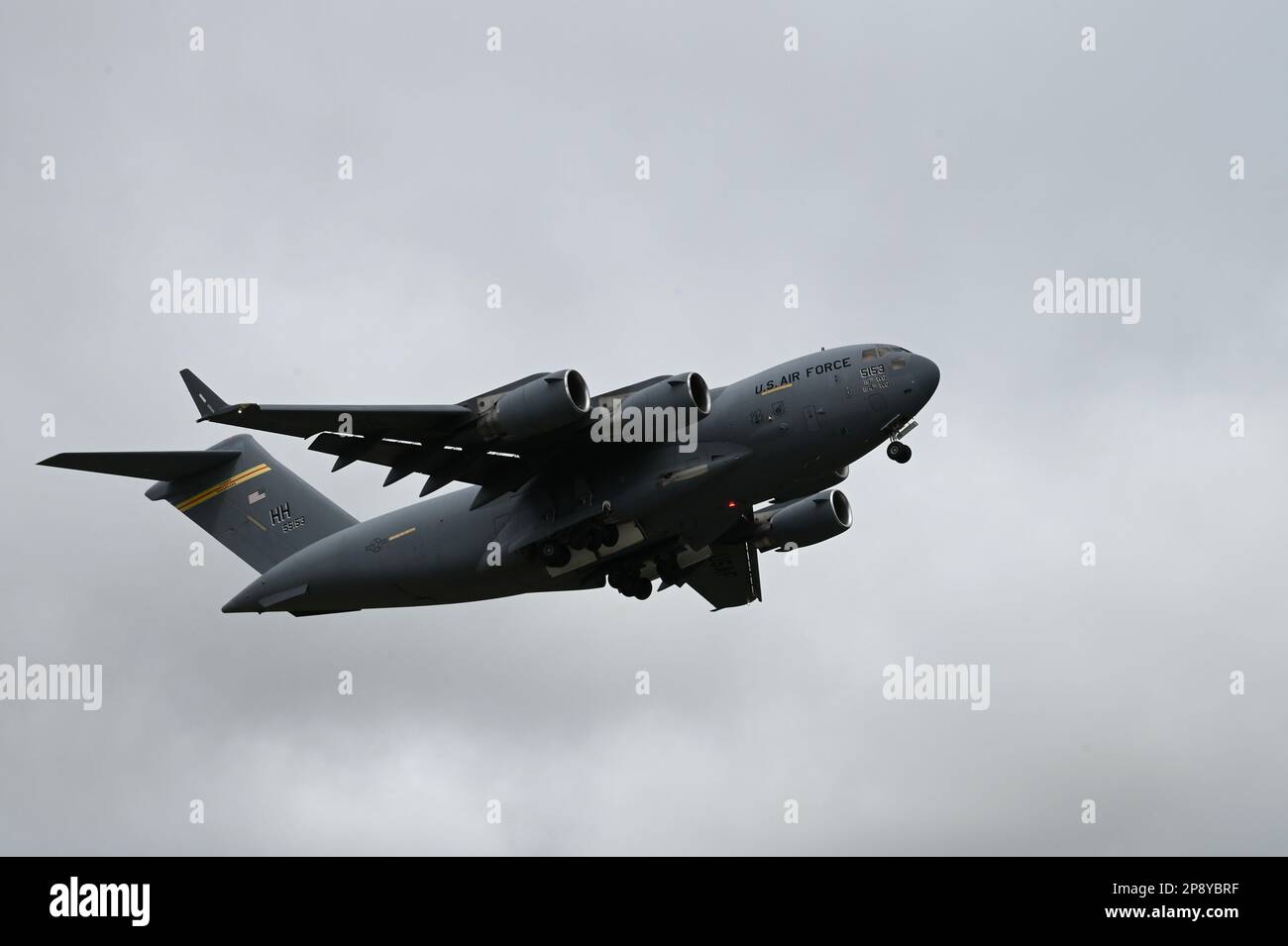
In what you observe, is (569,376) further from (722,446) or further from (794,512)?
(794,512)

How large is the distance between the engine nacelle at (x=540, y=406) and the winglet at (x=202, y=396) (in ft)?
12.1

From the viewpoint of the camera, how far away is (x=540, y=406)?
21.3m

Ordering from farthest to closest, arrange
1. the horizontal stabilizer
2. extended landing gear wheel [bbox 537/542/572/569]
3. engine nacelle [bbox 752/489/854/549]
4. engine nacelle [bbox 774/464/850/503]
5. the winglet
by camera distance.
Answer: engine nacelle [bbox 752/489/854/549], the horizontal stabilizer, extended landing gear wheel [bbox 537/542/572/569], engine nacelle [bbox 774/464/850/503], the winglet

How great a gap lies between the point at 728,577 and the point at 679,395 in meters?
6.64

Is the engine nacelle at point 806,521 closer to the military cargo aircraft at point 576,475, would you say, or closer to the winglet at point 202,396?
the military cargo aircraft at point 576,475

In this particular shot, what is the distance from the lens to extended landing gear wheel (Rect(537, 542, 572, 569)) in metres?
23.6

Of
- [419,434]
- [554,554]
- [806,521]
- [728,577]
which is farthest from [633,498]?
[728,577]

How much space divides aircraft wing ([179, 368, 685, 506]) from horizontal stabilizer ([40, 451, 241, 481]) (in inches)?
142

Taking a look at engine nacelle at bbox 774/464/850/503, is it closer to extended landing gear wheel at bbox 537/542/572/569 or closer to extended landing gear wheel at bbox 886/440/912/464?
extended landing gear wheel at bbox 886/440/912/464

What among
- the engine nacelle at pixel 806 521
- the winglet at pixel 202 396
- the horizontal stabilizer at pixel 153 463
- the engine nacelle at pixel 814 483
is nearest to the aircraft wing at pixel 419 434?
the winglet at pixel 202 396

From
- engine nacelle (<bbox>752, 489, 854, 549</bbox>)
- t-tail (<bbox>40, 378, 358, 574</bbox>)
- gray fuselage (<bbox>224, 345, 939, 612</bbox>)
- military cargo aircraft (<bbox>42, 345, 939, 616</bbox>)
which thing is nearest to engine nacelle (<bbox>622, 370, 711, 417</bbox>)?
military cargo aircraft (<bbox>42, 345, 939, 616</bbox>)

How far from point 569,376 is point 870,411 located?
14.1 feet

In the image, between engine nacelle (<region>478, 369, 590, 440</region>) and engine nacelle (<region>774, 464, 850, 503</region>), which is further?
engine nacelle (<region>774, 464, 850, 503</region>)

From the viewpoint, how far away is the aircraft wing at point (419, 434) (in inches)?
838
